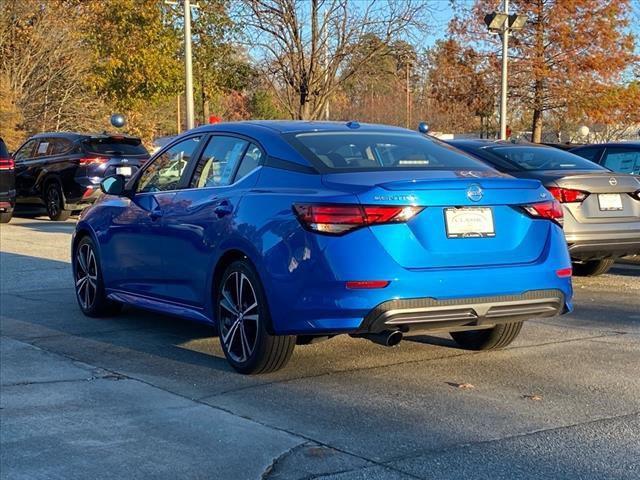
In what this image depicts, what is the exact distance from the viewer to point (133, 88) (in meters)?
32.2

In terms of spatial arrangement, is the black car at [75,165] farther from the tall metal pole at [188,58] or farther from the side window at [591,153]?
the side window at [591,153]

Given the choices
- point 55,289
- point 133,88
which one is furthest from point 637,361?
point 133,88

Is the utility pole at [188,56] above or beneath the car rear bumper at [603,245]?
above

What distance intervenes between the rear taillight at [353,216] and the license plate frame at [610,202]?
4613 millimetres

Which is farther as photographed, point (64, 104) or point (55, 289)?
point (64, 104)

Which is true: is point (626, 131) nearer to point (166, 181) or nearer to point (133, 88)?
point (133, 88)

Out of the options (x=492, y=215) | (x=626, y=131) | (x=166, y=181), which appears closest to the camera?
(x=492, y=215)

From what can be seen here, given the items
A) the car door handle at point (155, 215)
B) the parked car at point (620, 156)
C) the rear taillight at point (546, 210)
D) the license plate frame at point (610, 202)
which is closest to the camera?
the rear taillight at point (546, 210)

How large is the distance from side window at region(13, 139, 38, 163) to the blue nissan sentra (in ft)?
45.9

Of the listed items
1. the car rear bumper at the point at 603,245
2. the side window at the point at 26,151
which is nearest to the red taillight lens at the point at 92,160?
the side window at the point at 26,151

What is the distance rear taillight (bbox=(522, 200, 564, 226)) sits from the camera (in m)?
5.59

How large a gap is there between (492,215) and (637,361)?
159 cm

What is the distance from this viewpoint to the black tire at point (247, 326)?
5645 mm

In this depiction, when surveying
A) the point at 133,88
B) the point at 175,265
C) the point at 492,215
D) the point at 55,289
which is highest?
the point at 133,88
